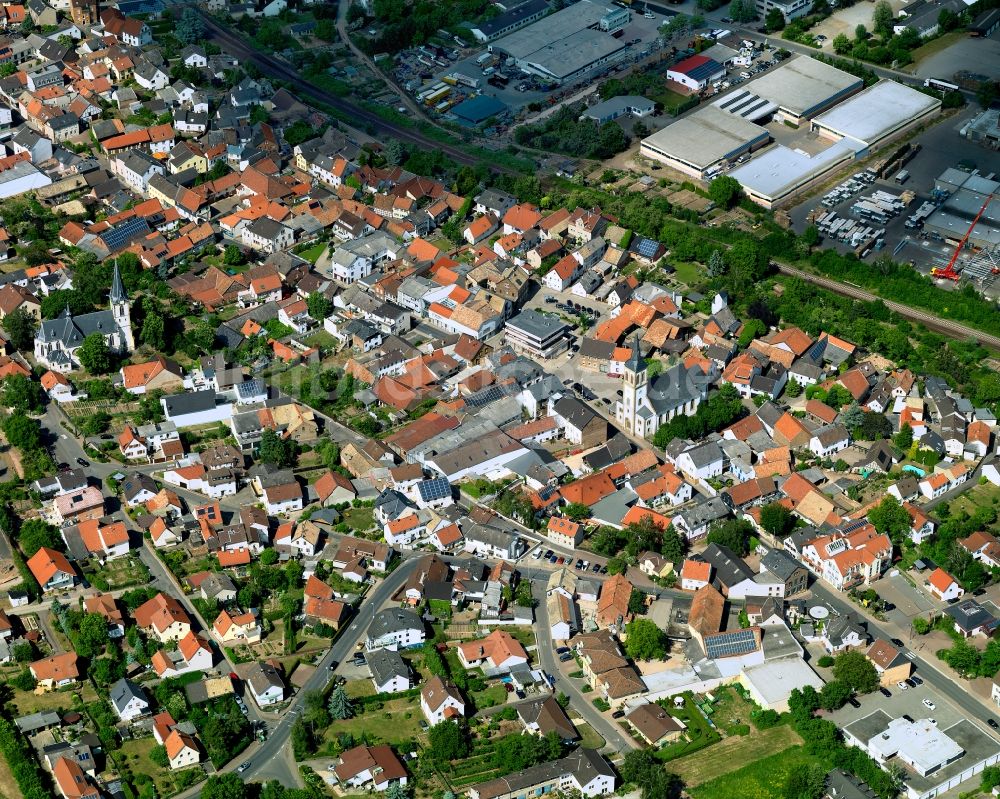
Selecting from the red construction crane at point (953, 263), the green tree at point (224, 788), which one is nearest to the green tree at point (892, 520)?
the red construction crane at point (953, 263)

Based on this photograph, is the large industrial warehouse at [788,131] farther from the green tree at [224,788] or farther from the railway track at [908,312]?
the green tree at [224,788]

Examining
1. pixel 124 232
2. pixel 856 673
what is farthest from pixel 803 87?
pixel 856 673

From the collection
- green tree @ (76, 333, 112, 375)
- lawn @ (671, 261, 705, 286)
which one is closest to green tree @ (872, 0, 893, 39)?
lawn @ (671, 261, 705, 286)

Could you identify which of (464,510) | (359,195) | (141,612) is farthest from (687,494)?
(359,195)

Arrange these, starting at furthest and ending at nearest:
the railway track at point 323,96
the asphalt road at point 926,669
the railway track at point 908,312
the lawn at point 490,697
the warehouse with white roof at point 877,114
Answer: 1. the warehouse with white roof at point 877,114
2. the railway track at point 323,96
3. the railway track at point 908,312
4. the lawn at point 490,697
5. the asphalt road at point 926,669

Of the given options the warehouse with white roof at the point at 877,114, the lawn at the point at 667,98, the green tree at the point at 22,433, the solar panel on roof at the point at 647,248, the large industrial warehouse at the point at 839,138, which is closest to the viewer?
the green tree at the point at 22,433

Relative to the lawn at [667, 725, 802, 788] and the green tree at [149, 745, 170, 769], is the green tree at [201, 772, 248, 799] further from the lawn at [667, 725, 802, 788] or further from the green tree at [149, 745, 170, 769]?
the lawn at [667, 725, 802, 788]
